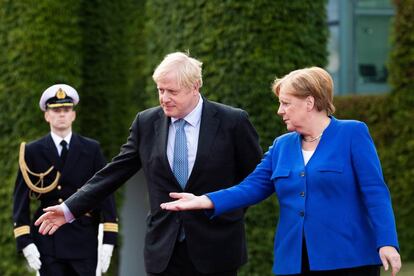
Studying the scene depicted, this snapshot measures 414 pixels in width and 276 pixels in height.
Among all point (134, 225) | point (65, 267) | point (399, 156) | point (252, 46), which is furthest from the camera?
point (134, 225)

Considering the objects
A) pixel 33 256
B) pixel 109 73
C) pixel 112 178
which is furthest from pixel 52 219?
pixel 109 73

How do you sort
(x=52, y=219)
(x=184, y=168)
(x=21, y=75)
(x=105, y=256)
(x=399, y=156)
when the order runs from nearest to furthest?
(x=184, y=168)
(x=52, y=219)
(x=105, y=256)
(x=21, y=75)
(x=399, y=156)

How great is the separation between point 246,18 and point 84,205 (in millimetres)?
3931

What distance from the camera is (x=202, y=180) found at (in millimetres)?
5516

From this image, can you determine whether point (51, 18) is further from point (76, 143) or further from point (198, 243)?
point (198, 243)

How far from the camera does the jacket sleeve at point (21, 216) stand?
281 inches

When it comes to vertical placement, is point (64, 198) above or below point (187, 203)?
below

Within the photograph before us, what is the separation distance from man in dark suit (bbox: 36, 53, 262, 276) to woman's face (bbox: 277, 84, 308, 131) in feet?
2.26

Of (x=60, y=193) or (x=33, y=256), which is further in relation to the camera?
(x=60, y=193)

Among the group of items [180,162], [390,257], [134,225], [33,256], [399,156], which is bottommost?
[134,225]

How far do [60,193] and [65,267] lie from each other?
479 mm

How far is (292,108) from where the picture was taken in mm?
4879

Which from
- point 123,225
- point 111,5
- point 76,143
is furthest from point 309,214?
point 123,225

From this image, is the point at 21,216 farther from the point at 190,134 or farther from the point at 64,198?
the point at 190,134
